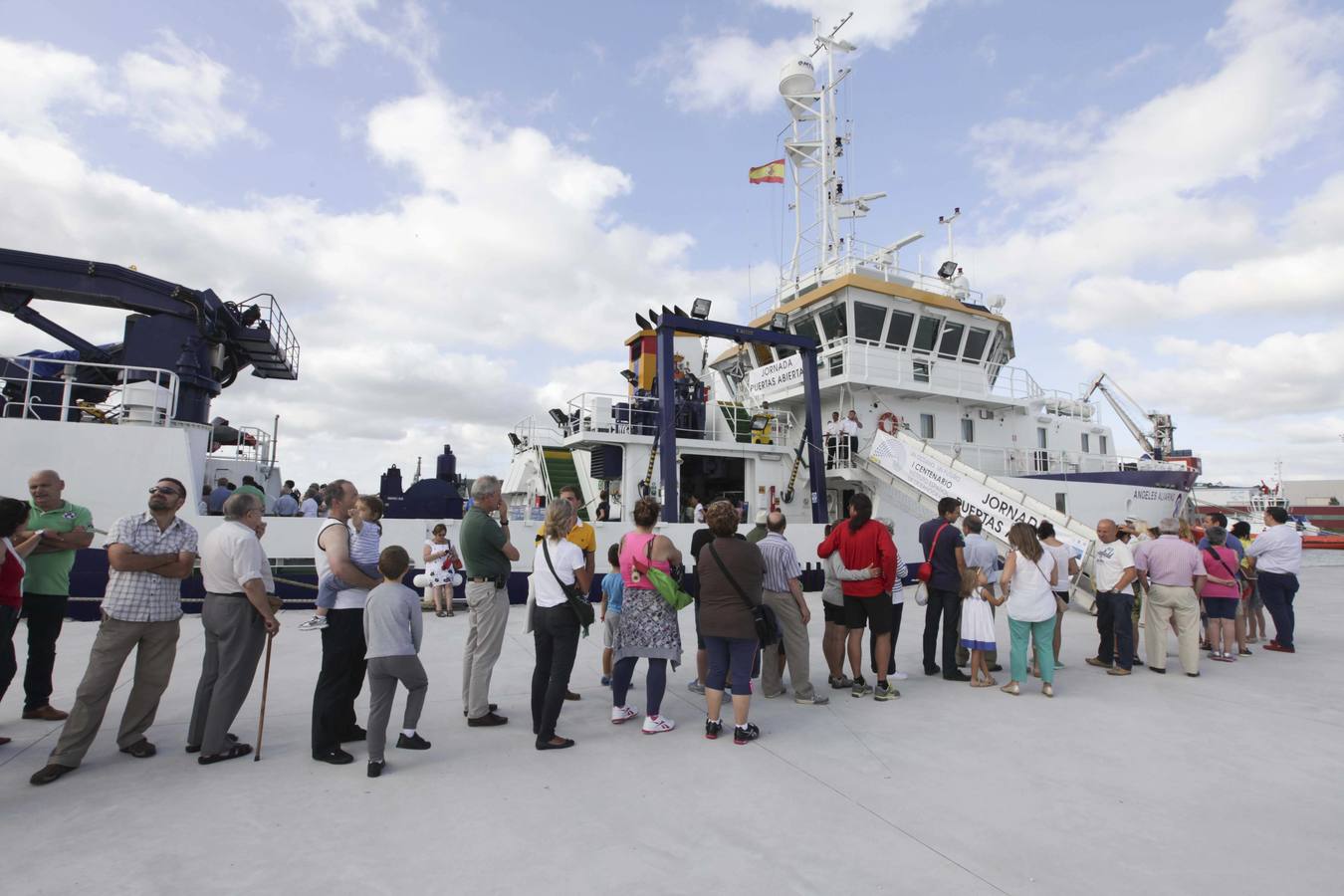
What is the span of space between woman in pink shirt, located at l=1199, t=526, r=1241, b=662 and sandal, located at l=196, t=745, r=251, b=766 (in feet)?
26.8

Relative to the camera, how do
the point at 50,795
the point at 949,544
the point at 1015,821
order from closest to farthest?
the point at 1015,821
the point at 50,795
the point at 949,544

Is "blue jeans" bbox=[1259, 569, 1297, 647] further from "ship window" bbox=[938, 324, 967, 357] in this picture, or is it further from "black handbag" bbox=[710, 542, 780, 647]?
"ship window" bbox=[938, 324, 967, 357]

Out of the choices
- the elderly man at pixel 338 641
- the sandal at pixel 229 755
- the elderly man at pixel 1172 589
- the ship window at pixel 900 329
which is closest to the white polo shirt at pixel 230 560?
the elderly man at pixel 338 641

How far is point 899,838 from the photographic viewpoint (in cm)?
282

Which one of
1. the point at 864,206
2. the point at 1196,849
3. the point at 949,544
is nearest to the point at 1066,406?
the point at 864,206

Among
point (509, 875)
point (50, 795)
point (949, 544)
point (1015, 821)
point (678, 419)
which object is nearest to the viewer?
point (509, 875)

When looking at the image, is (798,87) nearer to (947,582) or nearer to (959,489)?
(959,489)

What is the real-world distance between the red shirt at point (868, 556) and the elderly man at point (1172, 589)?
9.10 ft

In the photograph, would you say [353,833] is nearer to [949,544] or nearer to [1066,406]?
[949,544]

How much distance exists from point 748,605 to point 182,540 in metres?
3.46

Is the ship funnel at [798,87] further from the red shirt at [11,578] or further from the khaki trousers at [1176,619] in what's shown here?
the red shirt at [11,578]

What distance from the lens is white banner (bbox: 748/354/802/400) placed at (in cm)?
1417

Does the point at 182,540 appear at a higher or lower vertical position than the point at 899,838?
higher

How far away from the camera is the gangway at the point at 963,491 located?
9.87 m
